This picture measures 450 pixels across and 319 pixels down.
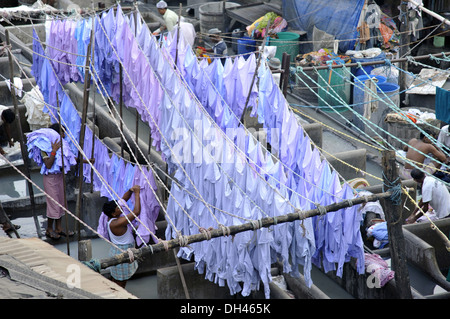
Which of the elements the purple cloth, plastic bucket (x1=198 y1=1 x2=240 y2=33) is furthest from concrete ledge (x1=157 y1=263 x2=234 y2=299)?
plastic bucket (x1=198 y1=1 x2=240 y2=33)

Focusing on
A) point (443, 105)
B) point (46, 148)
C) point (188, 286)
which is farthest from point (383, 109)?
point (46, 148)

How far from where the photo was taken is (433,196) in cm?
985

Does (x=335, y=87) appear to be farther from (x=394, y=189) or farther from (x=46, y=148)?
(x=394, y=189)

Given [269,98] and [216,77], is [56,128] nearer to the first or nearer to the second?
[216,77]

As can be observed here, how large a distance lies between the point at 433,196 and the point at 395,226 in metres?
2.24

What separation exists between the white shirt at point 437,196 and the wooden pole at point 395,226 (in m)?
1.96

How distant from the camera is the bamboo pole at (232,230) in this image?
20.4 ft

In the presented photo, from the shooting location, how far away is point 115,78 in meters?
11.2

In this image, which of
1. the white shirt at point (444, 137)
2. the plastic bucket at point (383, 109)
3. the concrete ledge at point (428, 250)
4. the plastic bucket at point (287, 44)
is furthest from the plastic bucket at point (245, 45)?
the concrete ledge at point (428, 250)

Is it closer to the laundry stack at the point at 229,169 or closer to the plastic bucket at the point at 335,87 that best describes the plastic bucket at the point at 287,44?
the plastic bucket at the point at 335,87
